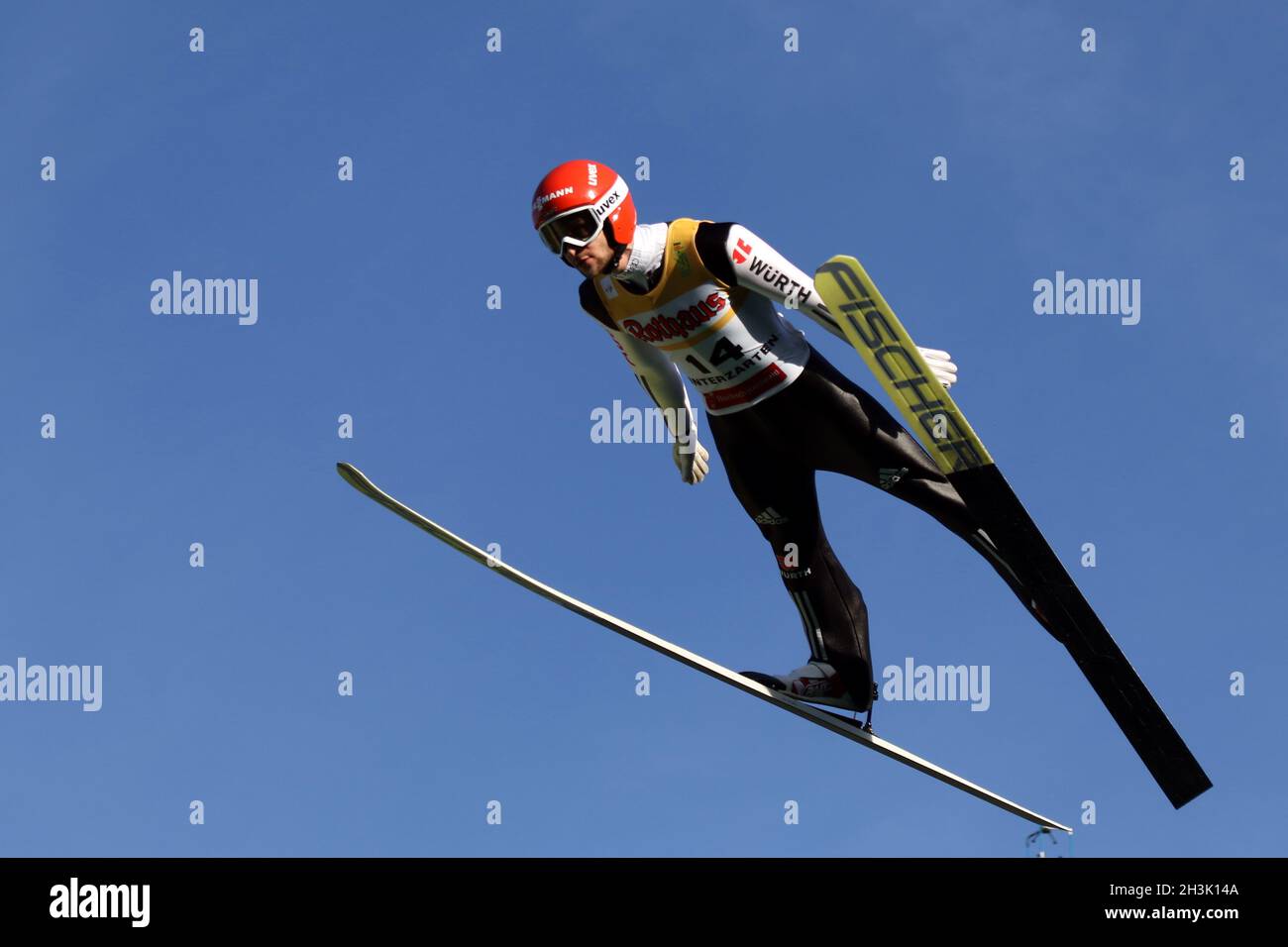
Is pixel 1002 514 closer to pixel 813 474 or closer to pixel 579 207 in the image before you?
pixel 813 474

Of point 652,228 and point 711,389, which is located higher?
point 652,228

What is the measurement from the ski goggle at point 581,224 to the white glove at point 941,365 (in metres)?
1.96

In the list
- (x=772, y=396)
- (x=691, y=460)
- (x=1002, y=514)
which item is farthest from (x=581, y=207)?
(x=1002, y=514)

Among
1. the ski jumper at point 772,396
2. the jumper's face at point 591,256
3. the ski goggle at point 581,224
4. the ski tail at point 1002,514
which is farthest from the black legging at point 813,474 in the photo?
the ski goggle at point 581,224

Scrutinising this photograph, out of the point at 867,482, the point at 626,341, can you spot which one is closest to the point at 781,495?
the point at 867,482

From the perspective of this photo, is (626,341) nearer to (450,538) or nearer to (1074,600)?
(450,538)

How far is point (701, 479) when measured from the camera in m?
12.8

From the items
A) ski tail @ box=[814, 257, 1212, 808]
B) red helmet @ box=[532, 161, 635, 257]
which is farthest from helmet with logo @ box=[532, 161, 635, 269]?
ski tail @ box=[814, 257, 1212, 808]

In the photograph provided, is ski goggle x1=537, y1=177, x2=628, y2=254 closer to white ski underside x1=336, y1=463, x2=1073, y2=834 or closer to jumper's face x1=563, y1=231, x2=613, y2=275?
jumper's face x1=563, y1=231, x2=613, y2=275

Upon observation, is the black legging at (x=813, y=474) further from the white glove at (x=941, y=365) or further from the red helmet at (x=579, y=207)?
the red helmet at (x=579, y=207)

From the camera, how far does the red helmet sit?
443 inches

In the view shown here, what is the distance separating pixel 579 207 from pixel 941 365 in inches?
89.8

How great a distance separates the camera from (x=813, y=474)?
12367 mm
